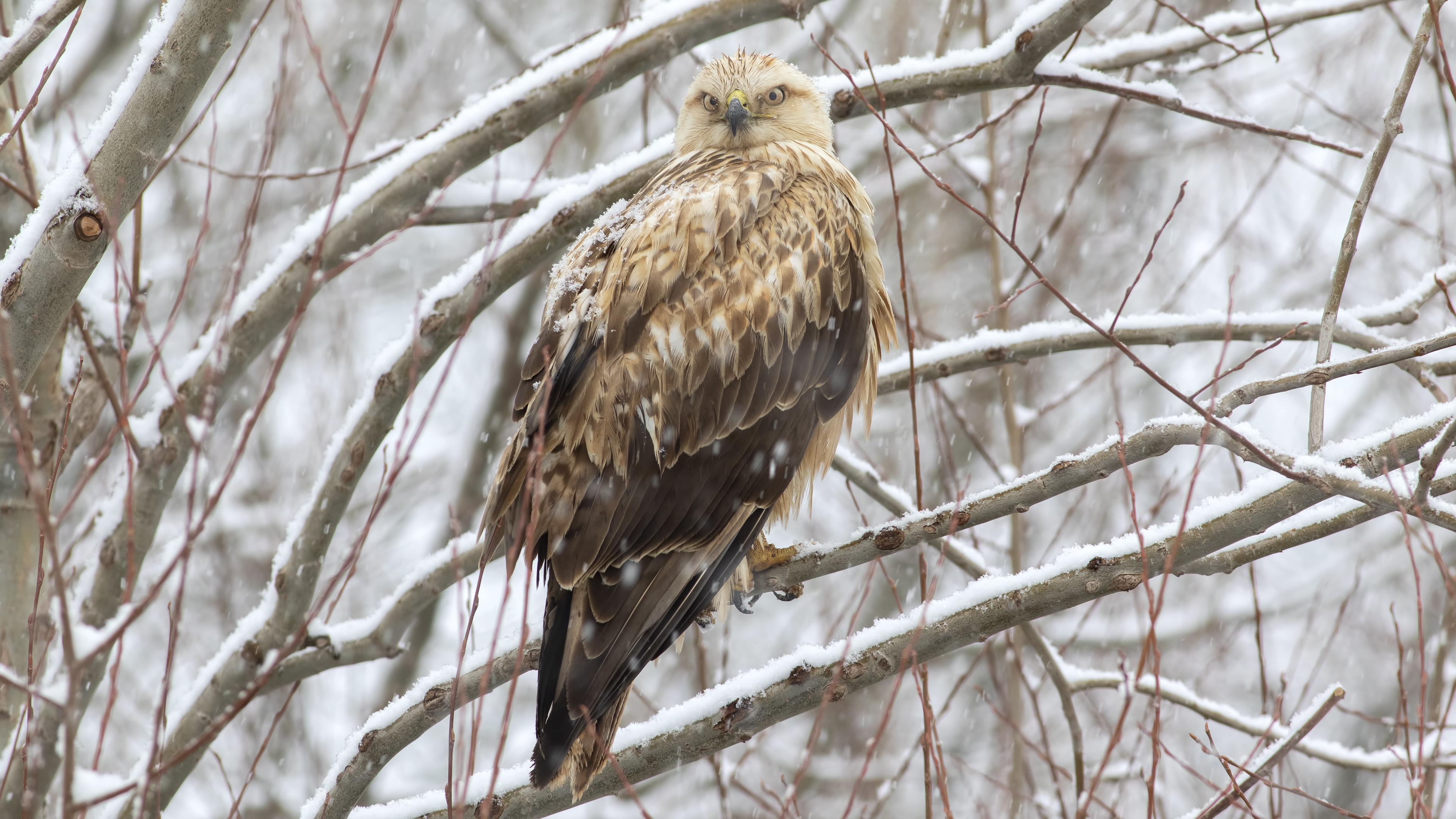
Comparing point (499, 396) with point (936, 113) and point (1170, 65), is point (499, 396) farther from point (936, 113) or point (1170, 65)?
point (1170, 65)

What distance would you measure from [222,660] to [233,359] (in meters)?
0.98

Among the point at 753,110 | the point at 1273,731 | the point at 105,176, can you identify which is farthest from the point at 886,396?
the point at 105,176

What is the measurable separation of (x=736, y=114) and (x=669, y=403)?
1.38 m

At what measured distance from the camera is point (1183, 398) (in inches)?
92.8

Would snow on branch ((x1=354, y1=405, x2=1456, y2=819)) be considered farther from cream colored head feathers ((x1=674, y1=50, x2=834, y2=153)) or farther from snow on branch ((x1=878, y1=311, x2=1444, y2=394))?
cream colored head feathers ((x1=674, y1=50, x2=834, y2=153))

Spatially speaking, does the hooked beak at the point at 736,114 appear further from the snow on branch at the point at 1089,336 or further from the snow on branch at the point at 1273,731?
the snow on branch at the point at 1273,731

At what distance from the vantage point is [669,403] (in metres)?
3.22

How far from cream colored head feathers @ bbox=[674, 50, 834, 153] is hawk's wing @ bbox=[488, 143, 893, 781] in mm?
682

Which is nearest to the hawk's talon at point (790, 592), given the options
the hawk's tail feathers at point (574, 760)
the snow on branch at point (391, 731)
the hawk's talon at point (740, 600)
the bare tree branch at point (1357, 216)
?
the hawk's talon at point (740, 600)

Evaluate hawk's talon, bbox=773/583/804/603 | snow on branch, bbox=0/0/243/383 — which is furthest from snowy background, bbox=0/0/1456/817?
snow on branch, bbox=0/0/243/383

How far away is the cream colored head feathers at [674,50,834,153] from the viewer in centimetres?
418

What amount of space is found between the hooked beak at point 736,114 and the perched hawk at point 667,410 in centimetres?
56

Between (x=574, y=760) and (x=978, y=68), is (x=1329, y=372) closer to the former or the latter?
(x=978, y=68)

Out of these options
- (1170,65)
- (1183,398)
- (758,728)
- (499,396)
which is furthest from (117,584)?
(499,396)
